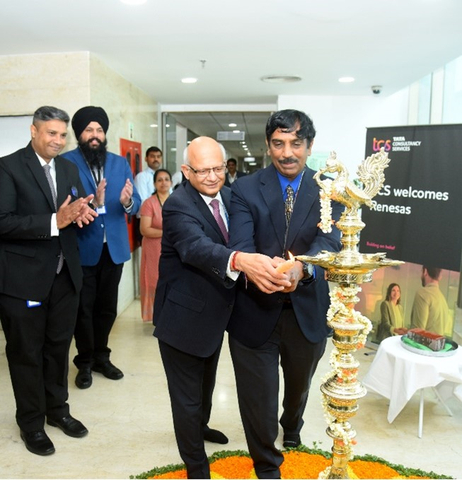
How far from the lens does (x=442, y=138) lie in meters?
4.14

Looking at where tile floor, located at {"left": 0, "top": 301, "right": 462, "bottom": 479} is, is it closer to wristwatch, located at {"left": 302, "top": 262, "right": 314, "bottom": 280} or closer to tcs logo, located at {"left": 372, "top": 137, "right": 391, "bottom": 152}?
wristwatch, located at {"left": 302, "top": 262, "right": 314, "bottom": 280}

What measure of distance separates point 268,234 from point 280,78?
14.9 feet

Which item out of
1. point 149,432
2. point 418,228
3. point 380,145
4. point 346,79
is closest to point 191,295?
point 149,432

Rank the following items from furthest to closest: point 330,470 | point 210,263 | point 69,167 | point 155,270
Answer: point 155,270 → point 69,167 → point 210,263 → point 330,470

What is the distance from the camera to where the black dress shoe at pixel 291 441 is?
2.91 metres

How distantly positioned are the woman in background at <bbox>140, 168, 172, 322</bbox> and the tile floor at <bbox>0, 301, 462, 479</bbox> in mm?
1235

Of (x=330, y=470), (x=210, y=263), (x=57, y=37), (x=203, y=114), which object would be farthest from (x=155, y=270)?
(x=203, y=114)

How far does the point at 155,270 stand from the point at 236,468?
2894 millimetres

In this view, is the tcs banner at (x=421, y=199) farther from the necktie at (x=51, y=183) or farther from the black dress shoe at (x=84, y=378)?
the necktie at (x=51, y=183)

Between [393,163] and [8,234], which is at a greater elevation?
[393,163]

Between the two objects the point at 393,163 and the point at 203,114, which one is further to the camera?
the point at 203,114

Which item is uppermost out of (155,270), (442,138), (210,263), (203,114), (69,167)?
(203,114)

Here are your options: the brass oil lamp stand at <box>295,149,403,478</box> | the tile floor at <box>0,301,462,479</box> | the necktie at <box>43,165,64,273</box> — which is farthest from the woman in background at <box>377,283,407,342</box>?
the brass oil lamp stand at <box>295,149,403,478</box>

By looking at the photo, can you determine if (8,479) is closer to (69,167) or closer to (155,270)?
(69,167)
